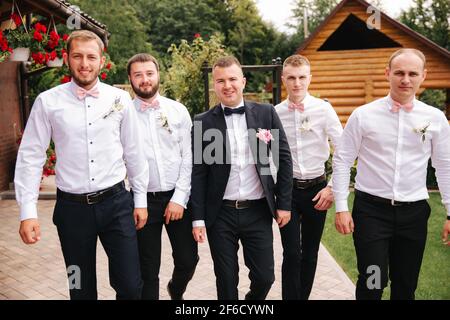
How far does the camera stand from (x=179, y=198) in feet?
13.1

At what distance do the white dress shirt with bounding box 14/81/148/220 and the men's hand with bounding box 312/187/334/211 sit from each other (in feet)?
6.01

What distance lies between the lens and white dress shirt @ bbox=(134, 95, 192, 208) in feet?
13.3

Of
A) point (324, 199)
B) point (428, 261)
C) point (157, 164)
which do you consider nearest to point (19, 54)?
point (157, 164)

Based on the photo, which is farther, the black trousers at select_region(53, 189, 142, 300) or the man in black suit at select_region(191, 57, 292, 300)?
the man in black suit at select_region(191, 57, 292, 300)

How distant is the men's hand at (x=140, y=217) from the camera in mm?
3783

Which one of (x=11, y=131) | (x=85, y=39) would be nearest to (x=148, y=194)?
(x=85, y=39)

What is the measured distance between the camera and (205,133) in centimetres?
396

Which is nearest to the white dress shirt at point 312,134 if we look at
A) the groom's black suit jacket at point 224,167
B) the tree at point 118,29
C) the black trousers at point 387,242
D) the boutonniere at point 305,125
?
the boutonniere at point 305,125

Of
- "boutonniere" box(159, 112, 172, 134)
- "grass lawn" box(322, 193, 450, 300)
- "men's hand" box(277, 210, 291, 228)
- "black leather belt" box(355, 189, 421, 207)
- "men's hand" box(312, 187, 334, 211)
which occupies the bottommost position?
"grass lawn" box(322, 193, 450, 300)

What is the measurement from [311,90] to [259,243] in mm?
13494

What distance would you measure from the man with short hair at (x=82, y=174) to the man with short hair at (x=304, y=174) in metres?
1.52

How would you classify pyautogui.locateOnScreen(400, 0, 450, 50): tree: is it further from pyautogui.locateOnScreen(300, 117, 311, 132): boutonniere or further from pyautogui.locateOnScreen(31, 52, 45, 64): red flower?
pyautogui.locateOnScreen(300, 117, 311, 132): boutonniere

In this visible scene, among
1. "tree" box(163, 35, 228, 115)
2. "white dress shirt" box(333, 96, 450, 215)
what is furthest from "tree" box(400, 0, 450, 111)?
"white dress shirt" box(333, 96, 450, 215)
